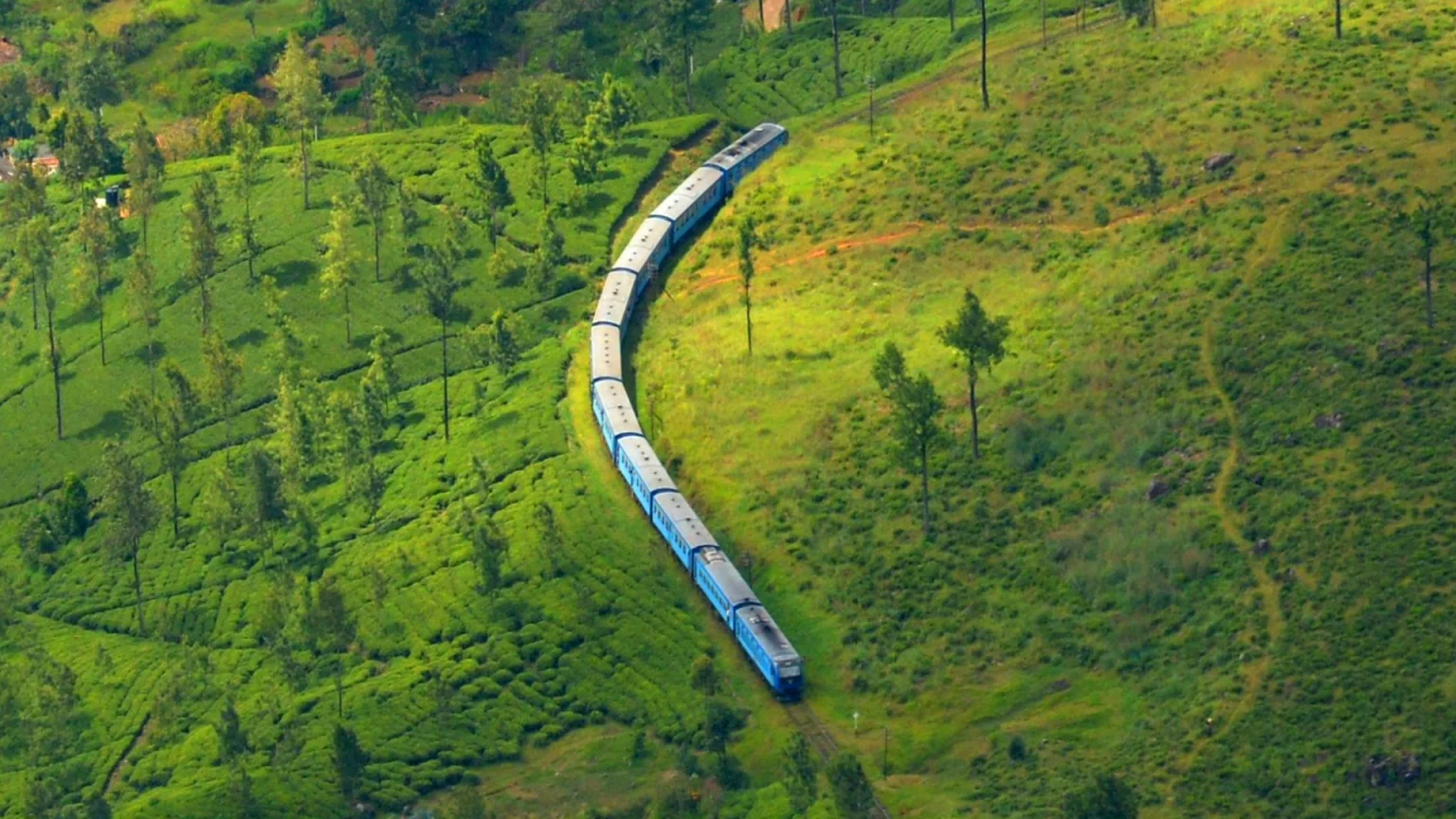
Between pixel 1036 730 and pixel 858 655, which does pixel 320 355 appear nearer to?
pixel 858 655

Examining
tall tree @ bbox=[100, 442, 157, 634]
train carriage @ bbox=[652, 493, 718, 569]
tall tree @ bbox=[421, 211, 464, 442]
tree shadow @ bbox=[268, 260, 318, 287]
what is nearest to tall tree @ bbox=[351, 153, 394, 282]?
tree shadow @ bbox=[268, 260, 318, 287]

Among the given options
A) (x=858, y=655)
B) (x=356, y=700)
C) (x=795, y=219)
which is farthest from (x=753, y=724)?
(x=795, y=219)

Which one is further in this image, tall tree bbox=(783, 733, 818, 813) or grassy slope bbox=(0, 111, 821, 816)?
grassy slope bbox=(0, 111, 821, 816)

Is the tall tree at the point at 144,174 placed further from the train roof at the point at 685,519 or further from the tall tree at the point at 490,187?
the train roof at the point at 685,519

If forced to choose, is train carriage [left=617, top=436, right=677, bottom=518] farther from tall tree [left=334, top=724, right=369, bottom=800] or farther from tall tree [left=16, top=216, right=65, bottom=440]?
tall tree [left=16, top=216, right=65, bottom=440]

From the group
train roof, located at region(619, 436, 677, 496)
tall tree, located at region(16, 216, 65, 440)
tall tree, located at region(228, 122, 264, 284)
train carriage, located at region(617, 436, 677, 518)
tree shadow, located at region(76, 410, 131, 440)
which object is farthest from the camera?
tall tree, located at region(228, 122, 264, 284)

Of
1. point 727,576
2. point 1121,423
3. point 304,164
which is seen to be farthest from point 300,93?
point 1121,423
